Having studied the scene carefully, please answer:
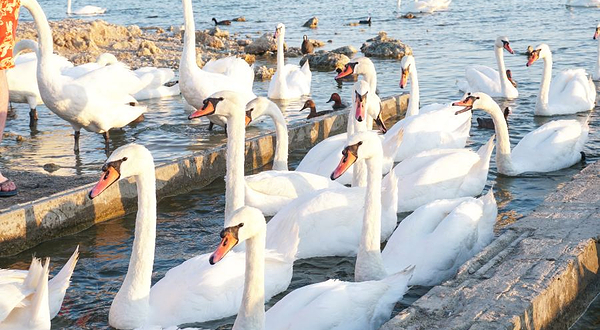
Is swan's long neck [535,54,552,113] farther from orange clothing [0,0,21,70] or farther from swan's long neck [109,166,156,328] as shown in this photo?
swan's long neck [109,166,156,328]

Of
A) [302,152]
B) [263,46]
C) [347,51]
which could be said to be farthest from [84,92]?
[263,46]

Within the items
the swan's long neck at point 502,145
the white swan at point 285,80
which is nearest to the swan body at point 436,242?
the swan's long neck at point 502,145

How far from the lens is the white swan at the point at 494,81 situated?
13620 mm

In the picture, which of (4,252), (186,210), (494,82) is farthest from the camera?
(494,82)

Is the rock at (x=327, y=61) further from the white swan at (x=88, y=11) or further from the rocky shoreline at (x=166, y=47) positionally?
the white swan at (x=88, y=11)

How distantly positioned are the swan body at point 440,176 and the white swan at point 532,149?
2.58ft

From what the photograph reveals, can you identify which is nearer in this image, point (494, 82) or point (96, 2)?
point (494, 82)

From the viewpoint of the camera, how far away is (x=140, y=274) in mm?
5418

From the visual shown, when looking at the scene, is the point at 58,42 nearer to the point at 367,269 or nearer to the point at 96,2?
the point at 367,269

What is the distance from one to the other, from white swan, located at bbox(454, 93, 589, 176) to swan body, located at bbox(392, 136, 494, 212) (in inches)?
31.0

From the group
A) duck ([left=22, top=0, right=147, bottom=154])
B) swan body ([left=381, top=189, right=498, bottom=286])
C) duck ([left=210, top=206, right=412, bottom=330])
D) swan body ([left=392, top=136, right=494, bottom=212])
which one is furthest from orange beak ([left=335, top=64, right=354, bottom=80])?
duck ([left=210, top=206, right=412, bottom=330])

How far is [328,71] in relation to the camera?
1873 centimetres

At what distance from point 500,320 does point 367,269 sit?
1469 millimetres

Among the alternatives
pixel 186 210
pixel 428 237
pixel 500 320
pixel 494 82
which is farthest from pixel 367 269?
pixel 494 82
